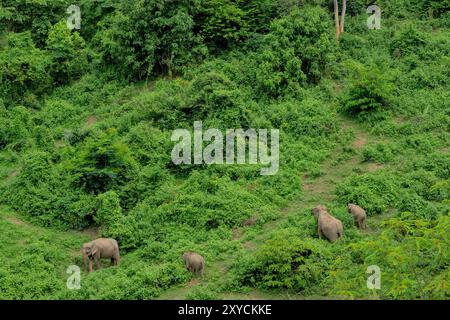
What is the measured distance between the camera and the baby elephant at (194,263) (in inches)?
682

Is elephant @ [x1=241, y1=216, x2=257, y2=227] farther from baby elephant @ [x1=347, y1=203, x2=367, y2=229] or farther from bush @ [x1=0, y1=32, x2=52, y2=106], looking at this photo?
bush @ [x1=0, y1=32, x2=52, y2=106]

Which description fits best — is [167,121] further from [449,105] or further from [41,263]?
[449,105]

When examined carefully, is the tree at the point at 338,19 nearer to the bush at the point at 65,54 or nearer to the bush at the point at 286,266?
the bush at the point at 65,54

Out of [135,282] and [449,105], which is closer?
[135,282]

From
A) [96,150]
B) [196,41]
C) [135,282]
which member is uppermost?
[196,41]

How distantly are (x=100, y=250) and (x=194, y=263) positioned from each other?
2714 millimetres

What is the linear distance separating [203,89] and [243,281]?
9.19 meters

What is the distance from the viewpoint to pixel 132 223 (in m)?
19.7

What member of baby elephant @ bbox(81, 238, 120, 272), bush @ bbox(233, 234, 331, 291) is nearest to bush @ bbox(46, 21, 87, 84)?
baby elephant @ bbox(81, 238, 120, 272)

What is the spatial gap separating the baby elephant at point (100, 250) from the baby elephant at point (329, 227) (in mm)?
5332

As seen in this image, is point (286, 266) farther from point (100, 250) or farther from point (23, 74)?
point (23, 74)

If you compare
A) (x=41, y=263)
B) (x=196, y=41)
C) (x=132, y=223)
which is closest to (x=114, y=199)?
(x=132, y=223)

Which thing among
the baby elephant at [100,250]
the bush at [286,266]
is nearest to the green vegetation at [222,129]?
the bush at [286,266]

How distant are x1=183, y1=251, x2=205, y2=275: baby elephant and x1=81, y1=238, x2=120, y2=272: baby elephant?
7.27 feet
